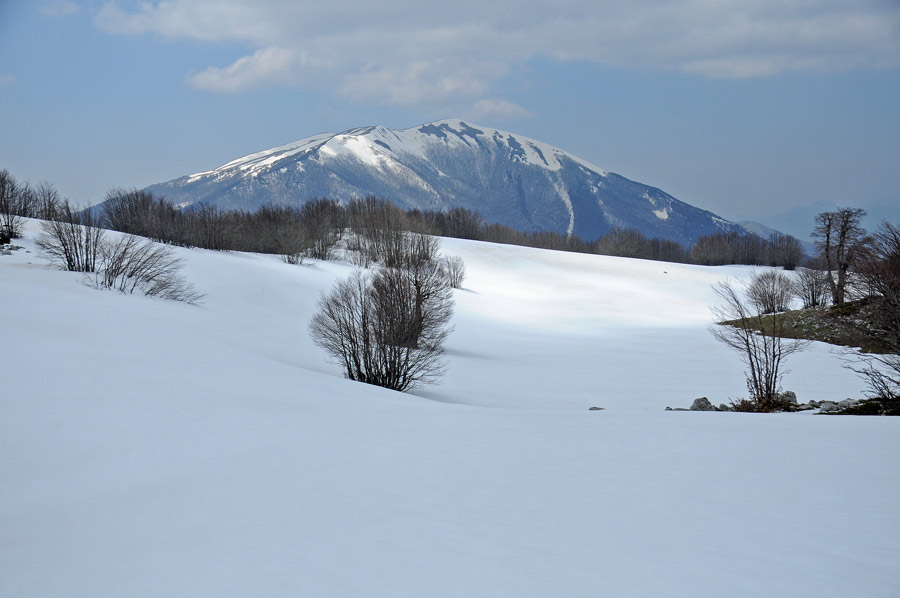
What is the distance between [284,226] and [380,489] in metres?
64.8

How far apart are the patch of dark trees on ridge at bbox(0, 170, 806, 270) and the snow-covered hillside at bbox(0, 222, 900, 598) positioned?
73.1 ft

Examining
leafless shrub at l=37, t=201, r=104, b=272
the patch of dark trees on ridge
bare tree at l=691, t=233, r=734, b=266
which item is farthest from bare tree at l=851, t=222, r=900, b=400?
bare tree at l=691, t=233, r=734, b=266

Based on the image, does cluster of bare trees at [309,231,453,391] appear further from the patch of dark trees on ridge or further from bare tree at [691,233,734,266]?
bare tree at [691,233,734,266]

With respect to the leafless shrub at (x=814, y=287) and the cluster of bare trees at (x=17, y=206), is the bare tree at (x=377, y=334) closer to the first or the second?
the cluster of bare trees at (x=17, y=206)

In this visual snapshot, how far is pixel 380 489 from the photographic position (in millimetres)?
6277

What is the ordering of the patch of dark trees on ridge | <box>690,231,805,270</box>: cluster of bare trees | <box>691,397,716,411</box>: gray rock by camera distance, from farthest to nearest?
<box>690,231,805,270</box>: cluster of bare trees, the patch of dark trees on ridge, <box>691,397,716,411</box>: gray rock

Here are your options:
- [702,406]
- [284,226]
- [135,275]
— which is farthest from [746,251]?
[135,275]

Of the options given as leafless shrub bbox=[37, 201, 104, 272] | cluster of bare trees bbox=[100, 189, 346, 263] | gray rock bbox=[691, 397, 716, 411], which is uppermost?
cluster of bare trees bbox=[100, 189, 346, 263]

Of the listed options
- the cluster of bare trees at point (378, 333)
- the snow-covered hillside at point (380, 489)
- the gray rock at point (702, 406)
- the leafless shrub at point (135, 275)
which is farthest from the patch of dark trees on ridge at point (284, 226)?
the gray rock at point (702, 406)

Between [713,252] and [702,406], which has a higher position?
[713,252]

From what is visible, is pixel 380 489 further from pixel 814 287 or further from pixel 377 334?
pixel 814 287

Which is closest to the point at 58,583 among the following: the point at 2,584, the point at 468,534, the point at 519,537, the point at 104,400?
the point at 2,584

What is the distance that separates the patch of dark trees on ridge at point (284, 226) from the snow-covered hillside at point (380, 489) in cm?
2227

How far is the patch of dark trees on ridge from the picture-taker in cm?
4850
